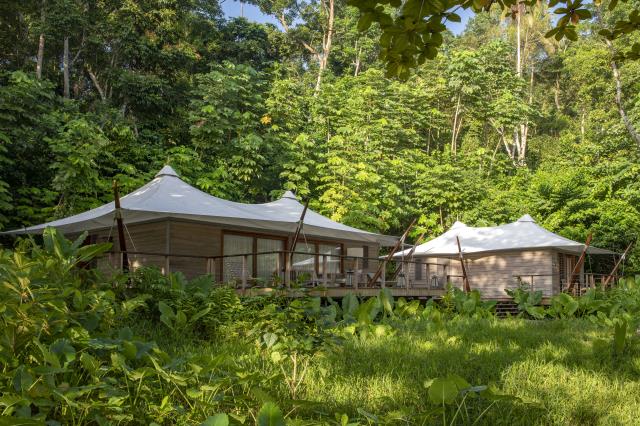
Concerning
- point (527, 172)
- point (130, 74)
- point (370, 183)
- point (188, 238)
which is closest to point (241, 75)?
point (130, 74)

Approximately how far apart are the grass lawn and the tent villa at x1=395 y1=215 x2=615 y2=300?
12352 millimetres

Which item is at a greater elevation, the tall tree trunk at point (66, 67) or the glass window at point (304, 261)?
the tall tree trunk at point (66, 67)

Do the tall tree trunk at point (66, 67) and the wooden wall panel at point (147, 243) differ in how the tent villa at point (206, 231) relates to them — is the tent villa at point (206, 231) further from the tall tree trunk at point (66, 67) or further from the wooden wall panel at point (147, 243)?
the tall tree trunk at point (66, 67)

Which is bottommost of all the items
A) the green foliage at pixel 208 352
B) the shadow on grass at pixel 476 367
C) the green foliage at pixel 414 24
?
the shadow on grass at pixel 476 367

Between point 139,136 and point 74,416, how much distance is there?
20969 millimetres

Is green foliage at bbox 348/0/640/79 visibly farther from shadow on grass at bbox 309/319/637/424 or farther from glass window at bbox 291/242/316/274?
glass window at bbox 291/242/316/274

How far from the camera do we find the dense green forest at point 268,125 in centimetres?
1895

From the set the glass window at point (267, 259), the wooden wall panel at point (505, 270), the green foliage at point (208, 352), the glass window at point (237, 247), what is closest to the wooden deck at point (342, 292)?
the green foliage at point (208, 352)

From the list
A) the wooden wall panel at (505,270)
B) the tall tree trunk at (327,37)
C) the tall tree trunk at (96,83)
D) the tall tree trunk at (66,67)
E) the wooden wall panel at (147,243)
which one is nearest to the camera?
the wooden wall panel at (147,243)

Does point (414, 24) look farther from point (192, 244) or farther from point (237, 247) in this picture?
point (237, 247)

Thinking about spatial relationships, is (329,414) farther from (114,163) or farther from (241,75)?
(241,75)

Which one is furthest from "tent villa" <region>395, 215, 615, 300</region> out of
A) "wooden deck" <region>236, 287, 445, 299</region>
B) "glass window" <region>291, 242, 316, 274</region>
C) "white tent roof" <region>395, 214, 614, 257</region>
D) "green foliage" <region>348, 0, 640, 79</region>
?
"green foliage" <region>348, 0, 640, 79</region>

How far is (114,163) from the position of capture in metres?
20.1

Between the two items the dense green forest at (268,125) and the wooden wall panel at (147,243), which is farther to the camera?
the dense green forest at (268,125)
